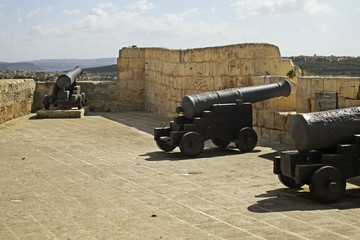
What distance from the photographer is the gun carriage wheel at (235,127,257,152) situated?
8523 mm

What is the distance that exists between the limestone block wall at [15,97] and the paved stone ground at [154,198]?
416cm

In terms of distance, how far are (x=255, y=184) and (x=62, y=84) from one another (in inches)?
384

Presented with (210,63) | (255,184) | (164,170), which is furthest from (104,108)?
(255,184)

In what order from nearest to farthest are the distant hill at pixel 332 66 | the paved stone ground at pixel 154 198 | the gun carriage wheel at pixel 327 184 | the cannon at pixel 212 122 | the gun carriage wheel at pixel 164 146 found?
the paved stone ground at pixel 154 198
the gun carriage wheel at pixel 327 184
the cannon at pixel 212 122
the gun carriage wheel at pixel 164 146
the distant hill at pixel 332 66

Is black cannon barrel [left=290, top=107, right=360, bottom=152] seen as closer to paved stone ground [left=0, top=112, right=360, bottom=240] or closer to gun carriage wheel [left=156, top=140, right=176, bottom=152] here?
paved stone ground [left=0, top=112, right=360, bottom=240]

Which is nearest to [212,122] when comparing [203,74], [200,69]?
[203,74]

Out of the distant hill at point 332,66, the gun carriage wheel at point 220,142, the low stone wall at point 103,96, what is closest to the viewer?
the gun carriage wheel at point 220,142

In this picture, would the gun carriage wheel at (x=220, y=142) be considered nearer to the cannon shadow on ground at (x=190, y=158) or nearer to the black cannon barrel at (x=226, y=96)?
the cannon shadow on ground at (x=190, y=158)

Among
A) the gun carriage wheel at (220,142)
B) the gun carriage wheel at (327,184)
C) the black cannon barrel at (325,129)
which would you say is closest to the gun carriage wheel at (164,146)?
the gun carriage wheel at (220,142)

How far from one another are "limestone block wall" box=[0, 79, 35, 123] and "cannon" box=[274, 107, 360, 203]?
912 centimetres

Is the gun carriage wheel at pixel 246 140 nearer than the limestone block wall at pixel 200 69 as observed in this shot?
Yes

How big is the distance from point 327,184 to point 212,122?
3.27 m

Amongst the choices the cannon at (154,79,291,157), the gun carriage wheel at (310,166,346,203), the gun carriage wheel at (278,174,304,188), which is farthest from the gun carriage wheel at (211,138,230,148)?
the gun carriage wheel at (310,166,346,203)

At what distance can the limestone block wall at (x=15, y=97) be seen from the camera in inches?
527
